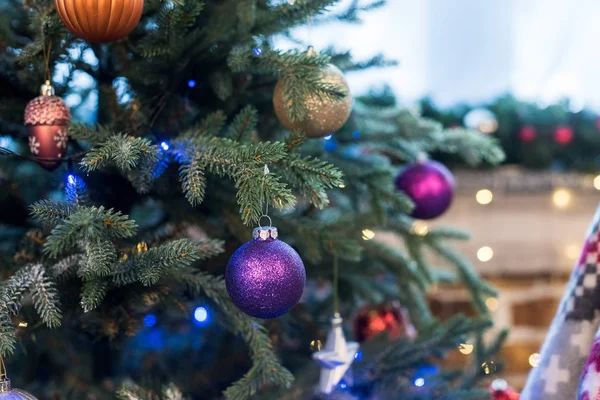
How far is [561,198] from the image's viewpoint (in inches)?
64.2

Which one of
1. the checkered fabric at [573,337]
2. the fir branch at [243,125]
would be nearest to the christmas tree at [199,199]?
the fir branch at [243,125]

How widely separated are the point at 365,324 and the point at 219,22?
26.0 inches

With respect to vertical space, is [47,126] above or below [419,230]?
above

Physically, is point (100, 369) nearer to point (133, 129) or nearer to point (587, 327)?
point (133, 129)

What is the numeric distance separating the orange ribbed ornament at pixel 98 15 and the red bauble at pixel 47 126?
0.31 feet

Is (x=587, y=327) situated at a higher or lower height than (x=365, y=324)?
higher

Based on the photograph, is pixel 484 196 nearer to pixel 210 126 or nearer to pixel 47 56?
pixel 210 126

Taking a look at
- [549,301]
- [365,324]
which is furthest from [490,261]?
[365,324]

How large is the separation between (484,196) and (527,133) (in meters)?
0.22

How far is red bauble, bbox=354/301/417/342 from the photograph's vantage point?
1.09 m

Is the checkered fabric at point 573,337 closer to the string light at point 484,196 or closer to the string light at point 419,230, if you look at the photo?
the string light at point 419,230

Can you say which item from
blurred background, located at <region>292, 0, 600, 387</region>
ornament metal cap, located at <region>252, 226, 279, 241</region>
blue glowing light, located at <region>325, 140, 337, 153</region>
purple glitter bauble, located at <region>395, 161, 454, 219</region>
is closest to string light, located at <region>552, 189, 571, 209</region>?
blurred background, located at <region>292, 0, 600, 387</region>

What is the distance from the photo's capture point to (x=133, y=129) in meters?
0.64

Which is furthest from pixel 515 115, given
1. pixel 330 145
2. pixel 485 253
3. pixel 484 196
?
pixel 330 145
